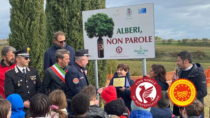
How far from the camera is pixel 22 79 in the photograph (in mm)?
3760

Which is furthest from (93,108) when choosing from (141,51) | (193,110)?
(141,51)

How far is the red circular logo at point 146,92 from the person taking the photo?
2279 mm

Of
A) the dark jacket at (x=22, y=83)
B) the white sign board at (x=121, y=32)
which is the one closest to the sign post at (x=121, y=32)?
the white sign board at (x=121, y=32)

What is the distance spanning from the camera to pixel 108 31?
5395 mm

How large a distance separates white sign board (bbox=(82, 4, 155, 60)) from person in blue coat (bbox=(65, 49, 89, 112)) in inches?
61.6

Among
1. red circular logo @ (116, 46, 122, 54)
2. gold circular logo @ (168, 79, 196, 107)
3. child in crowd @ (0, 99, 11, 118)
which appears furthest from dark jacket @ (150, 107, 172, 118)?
red circular logo @ (116, 46, 122, 54)

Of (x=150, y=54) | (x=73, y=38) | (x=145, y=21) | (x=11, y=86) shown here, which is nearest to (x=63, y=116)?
(x=11, y=86)

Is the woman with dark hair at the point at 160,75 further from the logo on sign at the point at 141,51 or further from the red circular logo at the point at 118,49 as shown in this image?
the red circular logo at the point at 118,49

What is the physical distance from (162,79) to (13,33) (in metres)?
5.33

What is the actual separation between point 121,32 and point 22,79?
249cm

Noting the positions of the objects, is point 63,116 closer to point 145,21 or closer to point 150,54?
point 150,54

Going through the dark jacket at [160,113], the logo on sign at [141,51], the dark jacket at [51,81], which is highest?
the logo on sign at [141,51]

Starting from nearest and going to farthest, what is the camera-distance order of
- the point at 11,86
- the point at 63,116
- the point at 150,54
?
the point at 63,116 < the point at 11,86 < the point at 150,54

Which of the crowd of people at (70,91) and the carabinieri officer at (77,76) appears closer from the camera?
the crowd of people at (70,91)
